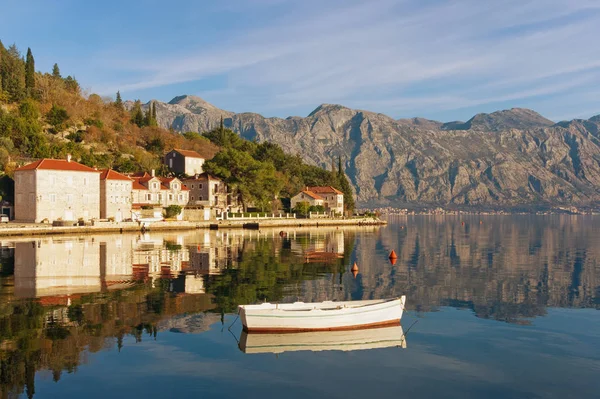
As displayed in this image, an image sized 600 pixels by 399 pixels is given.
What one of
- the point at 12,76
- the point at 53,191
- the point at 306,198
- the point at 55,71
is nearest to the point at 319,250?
the point at 53,191

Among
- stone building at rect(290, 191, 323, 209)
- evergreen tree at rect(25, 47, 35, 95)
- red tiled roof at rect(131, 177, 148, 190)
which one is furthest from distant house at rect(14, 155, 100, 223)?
stone building at rect(290, 191, 323, 209)

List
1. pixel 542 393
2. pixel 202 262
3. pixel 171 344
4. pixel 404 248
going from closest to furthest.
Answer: pixel 542 393 < pixel 171 344 < pixel 202 262 < pixel 404 248

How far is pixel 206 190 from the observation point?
11044 cm

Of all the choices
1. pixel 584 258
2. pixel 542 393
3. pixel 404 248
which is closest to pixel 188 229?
pixel 404 248

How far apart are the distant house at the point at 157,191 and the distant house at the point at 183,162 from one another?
11804mm

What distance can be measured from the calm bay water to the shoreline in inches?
1076

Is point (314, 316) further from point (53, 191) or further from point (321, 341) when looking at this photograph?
point (53, 191)

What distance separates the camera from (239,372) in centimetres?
1798

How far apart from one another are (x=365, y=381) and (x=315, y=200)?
115616mm

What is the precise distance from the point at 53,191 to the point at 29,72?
52512mm

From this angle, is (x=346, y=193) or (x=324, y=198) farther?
(x=346, y=193)

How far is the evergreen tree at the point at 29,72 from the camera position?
119537 millimetres

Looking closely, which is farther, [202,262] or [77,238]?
[77,238]

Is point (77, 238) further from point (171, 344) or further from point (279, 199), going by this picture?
point (279, 199)
